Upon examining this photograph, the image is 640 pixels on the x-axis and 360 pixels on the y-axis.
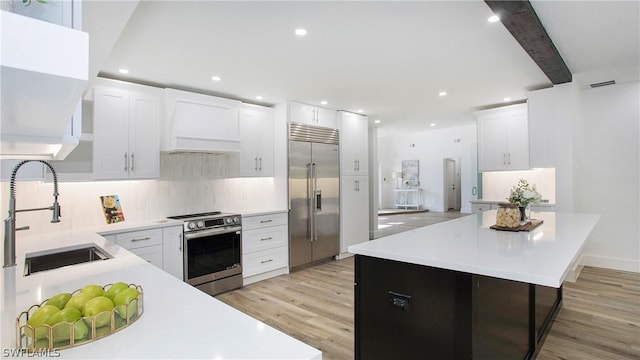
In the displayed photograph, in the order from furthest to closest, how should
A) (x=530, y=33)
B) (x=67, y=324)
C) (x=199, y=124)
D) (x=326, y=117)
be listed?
1. (x=326, y=117)
2. (x=199, y=124)
3. (x=530, y=33)
4. (x=67, y=324)

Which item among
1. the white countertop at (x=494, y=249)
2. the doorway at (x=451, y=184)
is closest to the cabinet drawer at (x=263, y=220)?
the white countertop at (x=494, y=249)

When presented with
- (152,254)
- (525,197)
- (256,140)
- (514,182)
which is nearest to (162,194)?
(152,254)

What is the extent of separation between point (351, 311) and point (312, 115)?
116 inches

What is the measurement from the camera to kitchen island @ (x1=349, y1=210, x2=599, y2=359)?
1.58m

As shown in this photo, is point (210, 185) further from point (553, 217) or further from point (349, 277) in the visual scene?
point (553, 217)

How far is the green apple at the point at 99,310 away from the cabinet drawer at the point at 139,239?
253 centimetres

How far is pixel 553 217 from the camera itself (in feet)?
10.9

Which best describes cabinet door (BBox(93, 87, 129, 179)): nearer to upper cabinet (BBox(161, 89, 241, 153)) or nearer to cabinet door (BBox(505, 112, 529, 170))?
upper cabinet (BBox(161, 89, 241, 153))

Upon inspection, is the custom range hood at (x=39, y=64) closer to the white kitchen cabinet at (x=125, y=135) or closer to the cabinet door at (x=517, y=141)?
the white kitchen cabinet at (x=125, y=135)

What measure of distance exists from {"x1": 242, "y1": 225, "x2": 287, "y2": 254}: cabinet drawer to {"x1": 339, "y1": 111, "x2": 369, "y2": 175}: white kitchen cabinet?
1.54 metres

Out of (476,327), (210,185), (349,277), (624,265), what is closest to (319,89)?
(210,185)

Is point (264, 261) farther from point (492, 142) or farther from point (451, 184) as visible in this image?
point (451, 184)

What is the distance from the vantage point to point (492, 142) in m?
5.19

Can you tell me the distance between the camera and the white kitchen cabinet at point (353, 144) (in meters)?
5.49
